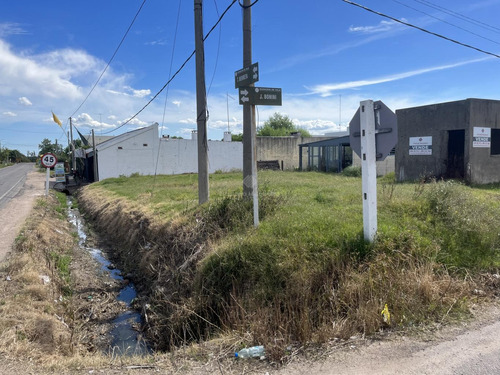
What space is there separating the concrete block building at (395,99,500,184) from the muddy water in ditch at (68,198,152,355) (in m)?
12.4

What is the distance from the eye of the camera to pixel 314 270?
16.5 feet

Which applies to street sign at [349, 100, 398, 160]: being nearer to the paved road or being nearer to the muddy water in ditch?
the muddy water in ditch

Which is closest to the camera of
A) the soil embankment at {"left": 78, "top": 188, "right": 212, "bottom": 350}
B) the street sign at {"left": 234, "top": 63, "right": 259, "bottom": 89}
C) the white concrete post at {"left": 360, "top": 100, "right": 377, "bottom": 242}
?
the white concrete post at {"left": 360, "top": 100, "right": 377, "bottom": 242}

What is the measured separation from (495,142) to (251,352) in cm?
1711

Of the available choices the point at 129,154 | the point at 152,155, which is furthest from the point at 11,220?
the point at 152,155

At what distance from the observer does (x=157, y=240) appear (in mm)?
8906

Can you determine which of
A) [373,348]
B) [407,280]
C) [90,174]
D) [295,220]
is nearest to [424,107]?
[295,220]

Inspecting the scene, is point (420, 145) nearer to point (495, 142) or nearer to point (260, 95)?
point (495, 142)

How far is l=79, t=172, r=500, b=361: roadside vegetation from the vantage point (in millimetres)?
4332

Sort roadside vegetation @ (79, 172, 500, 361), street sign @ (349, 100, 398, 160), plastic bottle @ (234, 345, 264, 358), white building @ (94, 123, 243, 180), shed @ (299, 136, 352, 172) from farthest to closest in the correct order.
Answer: white building @ (94, 123, 243, 180) < shed @ (299, 136, 352, 172) < street sign @ (349, 100, 398, 160) < roadside vegetation @ (79, 172, 500, 361) < plastic bottle @ (234, 345, 264, 358)

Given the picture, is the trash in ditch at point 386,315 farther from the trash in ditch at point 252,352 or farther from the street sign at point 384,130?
the street sign at point 384,130

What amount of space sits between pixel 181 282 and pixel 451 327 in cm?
424

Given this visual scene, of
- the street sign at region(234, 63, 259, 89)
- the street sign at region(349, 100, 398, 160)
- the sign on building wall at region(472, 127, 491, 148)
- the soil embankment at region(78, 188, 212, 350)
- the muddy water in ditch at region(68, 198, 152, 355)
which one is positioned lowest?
the muddy water in ditch at region(68, 198, 152, 355)

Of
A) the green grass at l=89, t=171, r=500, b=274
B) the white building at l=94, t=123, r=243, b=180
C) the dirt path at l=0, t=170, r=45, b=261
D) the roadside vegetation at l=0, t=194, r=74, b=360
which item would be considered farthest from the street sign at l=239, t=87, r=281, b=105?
the white building at l=94, t=123, r=243, b=180
